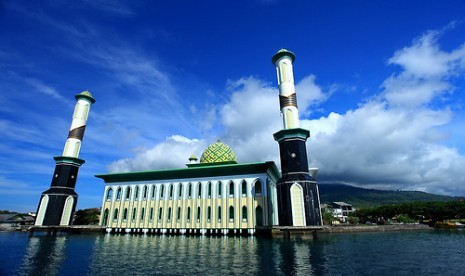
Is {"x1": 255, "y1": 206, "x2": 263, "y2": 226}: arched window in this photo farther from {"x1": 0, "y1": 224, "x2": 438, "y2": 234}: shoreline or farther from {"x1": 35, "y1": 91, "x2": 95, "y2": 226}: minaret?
{"x1": 35, "y1": 91, "x2": 95, "y2": 226}: minaret

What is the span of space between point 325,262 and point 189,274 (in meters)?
6.22

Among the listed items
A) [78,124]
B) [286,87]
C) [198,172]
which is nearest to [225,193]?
[198,172]

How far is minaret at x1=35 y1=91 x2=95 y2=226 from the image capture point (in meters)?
32.3

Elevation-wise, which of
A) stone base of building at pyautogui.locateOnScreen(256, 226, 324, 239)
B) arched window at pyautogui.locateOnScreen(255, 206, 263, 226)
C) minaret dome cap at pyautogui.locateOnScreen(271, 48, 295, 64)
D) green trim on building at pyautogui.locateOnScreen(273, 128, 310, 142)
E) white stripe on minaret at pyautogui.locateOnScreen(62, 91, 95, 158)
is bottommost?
stone base of building at pyautogui.locateOnScreen(256, 226, 324, 239)

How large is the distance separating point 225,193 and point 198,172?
14.1ft

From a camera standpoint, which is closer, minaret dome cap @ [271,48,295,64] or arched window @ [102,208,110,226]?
minaret dome cap @ [271,48,295,64]

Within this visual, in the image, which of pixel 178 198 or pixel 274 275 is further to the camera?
pixel 178 198

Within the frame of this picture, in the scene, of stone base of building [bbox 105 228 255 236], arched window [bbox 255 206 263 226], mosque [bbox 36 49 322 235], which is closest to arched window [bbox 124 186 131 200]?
mosque [bbox 36 49 322 235]

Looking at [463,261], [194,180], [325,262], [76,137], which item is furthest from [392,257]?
[76,137]

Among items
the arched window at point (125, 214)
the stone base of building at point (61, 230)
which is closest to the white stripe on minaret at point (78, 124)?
the stone base of building at point (61, 230)

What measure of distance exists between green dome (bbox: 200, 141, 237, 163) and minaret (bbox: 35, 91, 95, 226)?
16.9m

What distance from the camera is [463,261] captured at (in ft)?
39.7

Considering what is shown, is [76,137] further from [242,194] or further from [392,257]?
[392,257]

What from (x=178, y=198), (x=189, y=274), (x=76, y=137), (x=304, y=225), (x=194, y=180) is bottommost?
(x=189, y=274)
